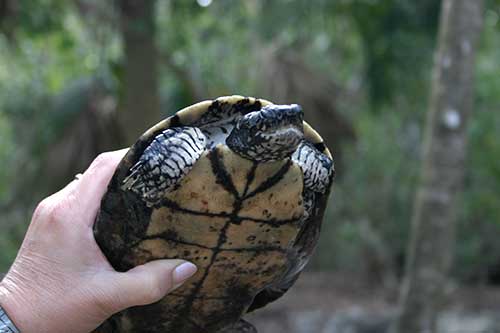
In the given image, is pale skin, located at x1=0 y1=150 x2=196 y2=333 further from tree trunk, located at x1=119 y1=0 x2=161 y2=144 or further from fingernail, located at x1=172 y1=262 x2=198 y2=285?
tree trunk, located at x1=119 y1=0 x2=161 y2=144

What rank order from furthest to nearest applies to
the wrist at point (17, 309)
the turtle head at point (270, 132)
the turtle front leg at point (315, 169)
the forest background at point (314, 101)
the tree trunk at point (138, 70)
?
the forest background at point (314, 101) < the tree trunk at point (138, 70) < the turtle front leg at point (315, 169) < the turtle head at point (270, 132) < the wrist at point (17, 309)

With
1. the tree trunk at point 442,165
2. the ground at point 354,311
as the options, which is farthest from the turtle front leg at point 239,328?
the ground at point 354,311

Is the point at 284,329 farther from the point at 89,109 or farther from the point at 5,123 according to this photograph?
the point at 5,123

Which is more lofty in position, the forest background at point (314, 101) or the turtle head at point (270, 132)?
the turtle head at point (270, 132)

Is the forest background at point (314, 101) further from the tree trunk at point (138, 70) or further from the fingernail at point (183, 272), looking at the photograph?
the fingernail at point (183, 272)

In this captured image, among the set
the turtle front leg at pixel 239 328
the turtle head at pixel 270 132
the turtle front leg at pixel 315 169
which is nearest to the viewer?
the turtle head at pixel 270 132

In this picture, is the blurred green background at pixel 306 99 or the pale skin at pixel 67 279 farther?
the blurred green background at pixel 306 99
